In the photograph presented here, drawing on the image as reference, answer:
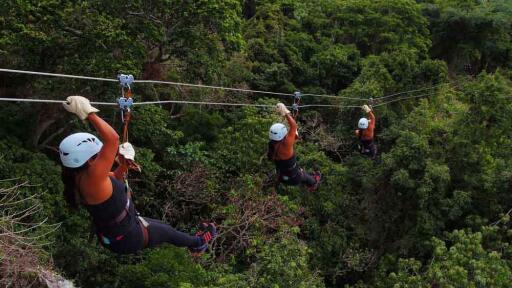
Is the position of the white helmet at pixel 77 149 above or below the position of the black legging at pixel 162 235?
above

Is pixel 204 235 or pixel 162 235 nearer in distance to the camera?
pixel 162 235

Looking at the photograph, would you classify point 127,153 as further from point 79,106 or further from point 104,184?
point 79,106

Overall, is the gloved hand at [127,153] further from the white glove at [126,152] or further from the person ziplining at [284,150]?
the person ziplining at [284,150]

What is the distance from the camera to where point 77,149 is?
11.0ft

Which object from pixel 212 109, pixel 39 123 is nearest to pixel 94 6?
pixel 39 123

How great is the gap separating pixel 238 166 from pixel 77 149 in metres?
9.19

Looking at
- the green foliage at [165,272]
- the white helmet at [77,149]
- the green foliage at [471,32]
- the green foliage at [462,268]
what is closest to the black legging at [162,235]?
the white helmet at [77,149]

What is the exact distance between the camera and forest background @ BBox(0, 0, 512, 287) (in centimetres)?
897

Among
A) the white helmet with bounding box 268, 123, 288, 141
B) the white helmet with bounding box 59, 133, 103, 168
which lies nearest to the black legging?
the white helmet with bounding box 59, 133, 103, 168

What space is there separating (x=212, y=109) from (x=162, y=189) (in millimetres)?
3422

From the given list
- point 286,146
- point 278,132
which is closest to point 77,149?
A: point 278,132

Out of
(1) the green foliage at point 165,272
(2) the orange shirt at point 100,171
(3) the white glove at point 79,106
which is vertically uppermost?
(3) the white glove at point 79,106

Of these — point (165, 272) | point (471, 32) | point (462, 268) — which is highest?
point (471, 32)

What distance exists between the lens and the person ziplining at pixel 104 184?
3320mm
